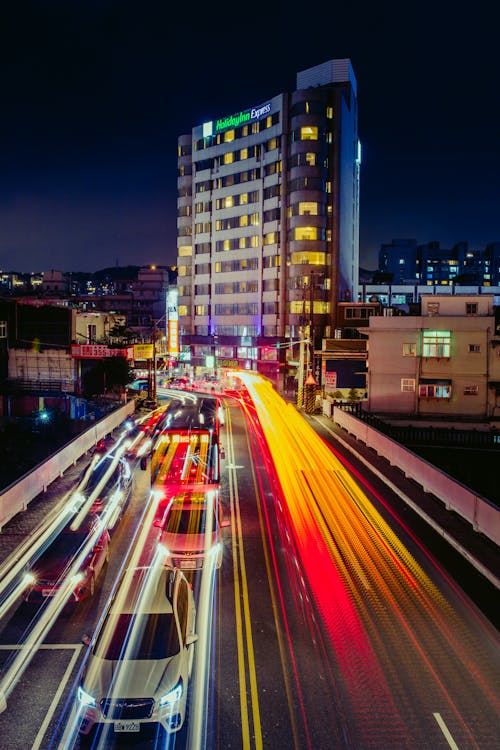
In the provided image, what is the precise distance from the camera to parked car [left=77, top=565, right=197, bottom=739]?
7.53m

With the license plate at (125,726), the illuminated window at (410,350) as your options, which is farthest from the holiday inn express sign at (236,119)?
the license plate at (125,726)

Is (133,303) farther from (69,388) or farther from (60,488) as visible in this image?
(60,488)

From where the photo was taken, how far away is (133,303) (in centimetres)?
11506

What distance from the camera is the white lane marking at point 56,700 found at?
7648 millimetres

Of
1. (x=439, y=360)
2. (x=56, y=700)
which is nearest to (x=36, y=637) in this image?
(x=56, y=700)

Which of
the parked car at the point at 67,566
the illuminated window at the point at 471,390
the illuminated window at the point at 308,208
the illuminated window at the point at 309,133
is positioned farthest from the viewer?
the illuminated window at the point at 308,208

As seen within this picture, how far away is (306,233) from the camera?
2820 inches

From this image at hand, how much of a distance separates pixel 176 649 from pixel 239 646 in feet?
6.86

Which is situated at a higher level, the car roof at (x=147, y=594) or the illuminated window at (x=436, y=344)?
the illuminated window at (x=436, y=344)

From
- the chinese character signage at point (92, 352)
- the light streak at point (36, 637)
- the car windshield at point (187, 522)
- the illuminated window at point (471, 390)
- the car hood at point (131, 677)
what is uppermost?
the chinese character signage at point (92, 352)

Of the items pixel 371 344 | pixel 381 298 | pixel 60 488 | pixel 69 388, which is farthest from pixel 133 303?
pixel 60 488

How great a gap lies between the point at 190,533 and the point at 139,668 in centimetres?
558

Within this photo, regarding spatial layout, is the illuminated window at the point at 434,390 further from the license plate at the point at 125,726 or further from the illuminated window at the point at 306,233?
the illuminated window at the point at 306,233

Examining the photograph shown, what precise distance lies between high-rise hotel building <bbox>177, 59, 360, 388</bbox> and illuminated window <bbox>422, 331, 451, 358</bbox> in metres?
25.5
